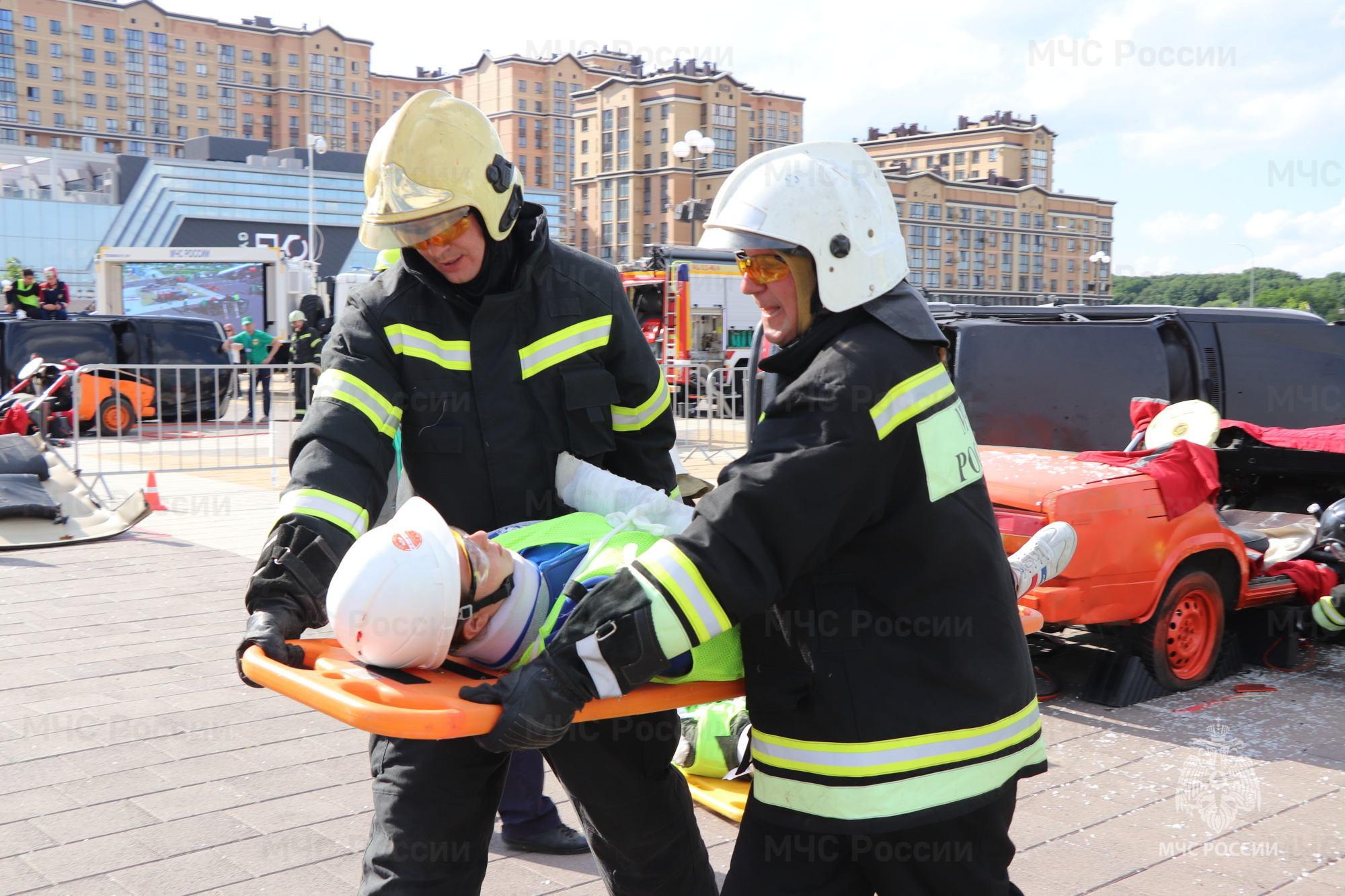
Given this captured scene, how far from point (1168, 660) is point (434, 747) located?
165 inches

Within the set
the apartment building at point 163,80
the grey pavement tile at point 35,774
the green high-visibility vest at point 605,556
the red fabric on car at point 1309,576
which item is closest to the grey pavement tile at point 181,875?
the grey pavement tile at point 35,774

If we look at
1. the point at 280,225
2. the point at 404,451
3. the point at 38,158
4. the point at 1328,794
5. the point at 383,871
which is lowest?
the point at 1328,794

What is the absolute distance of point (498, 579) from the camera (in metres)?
2.38

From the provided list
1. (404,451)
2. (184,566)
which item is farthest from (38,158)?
(404,451)

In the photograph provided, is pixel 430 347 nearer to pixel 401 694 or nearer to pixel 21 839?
pixel 401 694

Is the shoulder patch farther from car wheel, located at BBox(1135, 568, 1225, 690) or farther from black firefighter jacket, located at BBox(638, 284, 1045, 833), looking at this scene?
car wheel, located at BBox(1135, 568, 1225, 690)

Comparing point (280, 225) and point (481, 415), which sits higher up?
point (280, 225)

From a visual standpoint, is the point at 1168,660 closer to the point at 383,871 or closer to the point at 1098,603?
the point at 1098,603

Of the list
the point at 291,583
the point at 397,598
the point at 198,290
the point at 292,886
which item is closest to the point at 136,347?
the point at 198,290

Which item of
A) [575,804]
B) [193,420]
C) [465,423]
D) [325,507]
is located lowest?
[193,420]

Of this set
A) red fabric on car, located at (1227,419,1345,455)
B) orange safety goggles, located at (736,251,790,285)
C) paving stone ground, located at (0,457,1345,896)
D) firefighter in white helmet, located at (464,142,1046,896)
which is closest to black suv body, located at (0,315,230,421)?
paving stone ground, located at (0,457,1345,896)

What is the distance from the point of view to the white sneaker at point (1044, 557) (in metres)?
4.19

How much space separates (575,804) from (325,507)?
3.08 feet

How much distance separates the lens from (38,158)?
3600 inches
